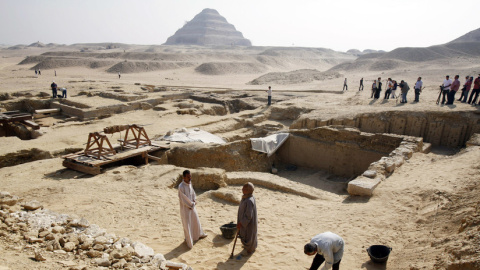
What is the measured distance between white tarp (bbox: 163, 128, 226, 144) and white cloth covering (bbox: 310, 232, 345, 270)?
776 cm

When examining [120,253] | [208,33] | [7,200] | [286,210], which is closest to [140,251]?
[120,253]

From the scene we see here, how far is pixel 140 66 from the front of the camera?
1809 inches

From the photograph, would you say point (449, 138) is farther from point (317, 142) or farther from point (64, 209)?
point (64, 209)

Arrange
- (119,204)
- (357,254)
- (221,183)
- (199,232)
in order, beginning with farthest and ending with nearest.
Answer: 1. (221,183)
2. (119,204)
3. (199,232)
4. (357,254)

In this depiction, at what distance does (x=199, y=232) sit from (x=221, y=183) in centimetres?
258

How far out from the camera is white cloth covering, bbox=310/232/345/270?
3.50 meters

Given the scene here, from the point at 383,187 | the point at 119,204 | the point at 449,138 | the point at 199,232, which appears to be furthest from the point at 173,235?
the point at 449,138

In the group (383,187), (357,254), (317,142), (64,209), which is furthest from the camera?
(317,142)

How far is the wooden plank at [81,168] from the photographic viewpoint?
7.71 m

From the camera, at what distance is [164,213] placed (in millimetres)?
5805

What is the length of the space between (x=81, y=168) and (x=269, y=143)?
6.44m

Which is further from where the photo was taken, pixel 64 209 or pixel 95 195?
pixel 95 195

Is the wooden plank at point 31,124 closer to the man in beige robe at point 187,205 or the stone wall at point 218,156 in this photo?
the stone wall at point 218,156

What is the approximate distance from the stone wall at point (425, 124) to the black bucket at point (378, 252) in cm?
820
